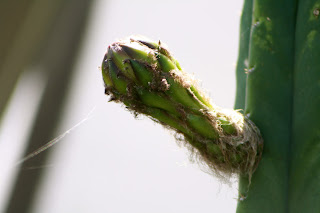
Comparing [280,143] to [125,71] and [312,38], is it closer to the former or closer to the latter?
[312,38]

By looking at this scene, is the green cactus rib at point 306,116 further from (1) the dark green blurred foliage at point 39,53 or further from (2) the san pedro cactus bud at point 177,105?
(1) the dark green blurred foliage at point 39,53

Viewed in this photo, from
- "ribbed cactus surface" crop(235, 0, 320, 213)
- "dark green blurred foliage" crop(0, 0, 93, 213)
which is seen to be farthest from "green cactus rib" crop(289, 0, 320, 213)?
"dark green blurred foliage" crop(0, 0, 93, 213)

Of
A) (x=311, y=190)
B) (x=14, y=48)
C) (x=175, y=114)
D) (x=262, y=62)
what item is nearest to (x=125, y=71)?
(x=175, y=114)

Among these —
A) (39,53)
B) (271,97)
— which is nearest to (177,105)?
(271,97)

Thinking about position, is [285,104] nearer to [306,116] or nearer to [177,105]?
[306,116]

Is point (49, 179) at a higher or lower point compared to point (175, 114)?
lower

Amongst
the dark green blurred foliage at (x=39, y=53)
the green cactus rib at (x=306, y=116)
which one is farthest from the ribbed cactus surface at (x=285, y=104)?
the dark green blurred foliage at (x=39, y=53)
